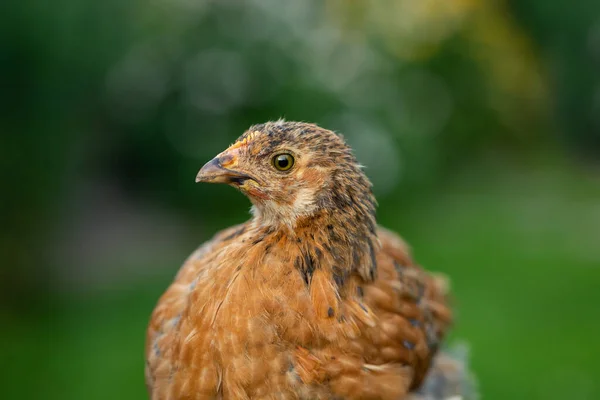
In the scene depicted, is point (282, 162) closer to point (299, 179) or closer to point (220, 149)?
point (299, 179)

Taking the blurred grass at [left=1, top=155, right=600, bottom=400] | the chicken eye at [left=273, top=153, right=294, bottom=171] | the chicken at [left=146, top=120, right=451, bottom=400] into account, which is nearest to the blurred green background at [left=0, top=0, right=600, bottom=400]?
the blurred grass at [left=1, top=155, right=600, bottom=400]

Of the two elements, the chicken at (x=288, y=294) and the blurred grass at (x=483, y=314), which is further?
the blurred grass at (x=483, y=314)

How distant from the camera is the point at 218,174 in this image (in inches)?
78.6

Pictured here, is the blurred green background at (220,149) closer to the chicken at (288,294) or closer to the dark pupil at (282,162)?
the chicken at (288,294)

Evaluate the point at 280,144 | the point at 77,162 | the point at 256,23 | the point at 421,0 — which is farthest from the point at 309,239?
the point at 421,0

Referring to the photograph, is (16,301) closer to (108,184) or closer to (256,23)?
(108,184)

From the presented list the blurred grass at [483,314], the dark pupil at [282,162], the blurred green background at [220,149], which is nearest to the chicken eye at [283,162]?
the dark pupil at [282,162]

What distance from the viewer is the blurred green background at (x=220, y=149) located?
4914mm

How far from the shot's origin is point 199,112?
21.1ft

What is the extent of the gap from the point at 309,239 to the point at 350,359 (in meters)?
0.39

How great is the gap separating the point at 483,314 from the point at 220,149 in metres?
2.90

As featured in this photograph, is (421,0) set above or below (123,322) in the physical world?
above

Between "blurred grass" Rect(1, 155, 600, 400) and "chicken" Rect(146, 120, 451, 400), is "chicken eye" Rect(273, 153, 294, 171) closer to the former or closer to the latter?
"chicken" Rect(146, 120, 451, 400)

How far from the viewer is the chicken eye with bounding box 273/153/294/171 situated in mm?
2025
